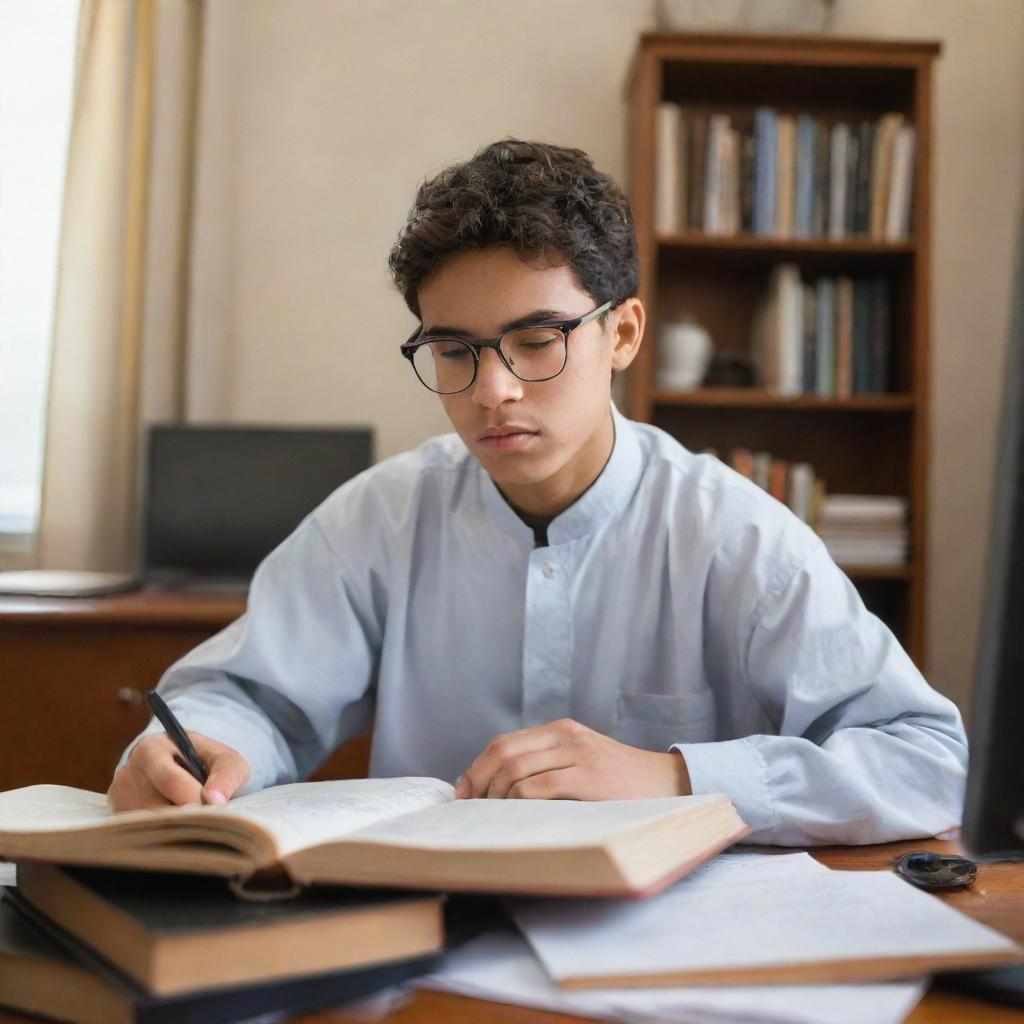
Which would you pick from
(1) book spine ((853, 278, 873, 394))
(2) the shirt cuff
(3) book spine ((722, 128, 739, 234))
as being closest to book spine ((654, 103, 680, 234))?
(3) book spine ((722, 128, 739, 234))

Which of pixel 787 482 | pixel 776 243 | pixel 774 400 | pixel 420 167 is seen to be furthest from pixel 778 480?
pixel 420 167

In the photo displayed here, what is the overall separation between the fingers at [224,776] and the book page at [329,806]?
0.05 metres

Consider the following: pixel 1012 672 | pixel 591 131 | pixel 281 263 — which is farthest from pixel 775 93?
pixel 1012 672

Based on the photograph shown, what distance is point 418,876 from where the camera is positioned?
0.56m

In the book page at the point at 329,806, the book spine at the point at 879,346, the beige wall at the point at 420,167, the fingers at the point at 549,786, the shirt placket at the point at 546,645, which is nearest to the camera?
the book page at the point at 329,806

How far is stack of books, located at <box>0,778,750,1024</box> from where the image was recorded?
1.67 feet

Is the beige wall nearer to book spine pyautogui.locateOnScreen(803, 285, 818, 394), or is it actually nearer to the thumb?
book spine pyautogui.locateOnScreen(803, 285, 818, 394)

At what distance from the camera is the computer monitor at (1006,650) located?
517mm

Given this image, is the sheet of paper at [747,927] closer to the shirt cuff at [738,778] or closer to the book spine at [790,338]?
the shirt cuff at [738,778]

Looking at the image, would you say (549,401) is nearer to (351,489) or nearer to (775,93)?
(351,489)

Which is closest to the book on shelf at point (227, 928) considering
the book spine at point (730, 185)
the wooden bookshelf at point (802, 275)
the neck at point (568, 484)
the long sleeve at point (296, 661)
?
the long sleeve at point (296, 661)

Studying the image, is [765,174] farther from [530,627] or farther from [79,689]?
[79,689]

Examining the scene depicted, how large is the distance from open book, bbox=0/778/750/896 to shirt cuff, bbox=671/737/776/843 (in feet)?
0.54

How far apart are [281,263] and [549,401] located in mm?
1856
